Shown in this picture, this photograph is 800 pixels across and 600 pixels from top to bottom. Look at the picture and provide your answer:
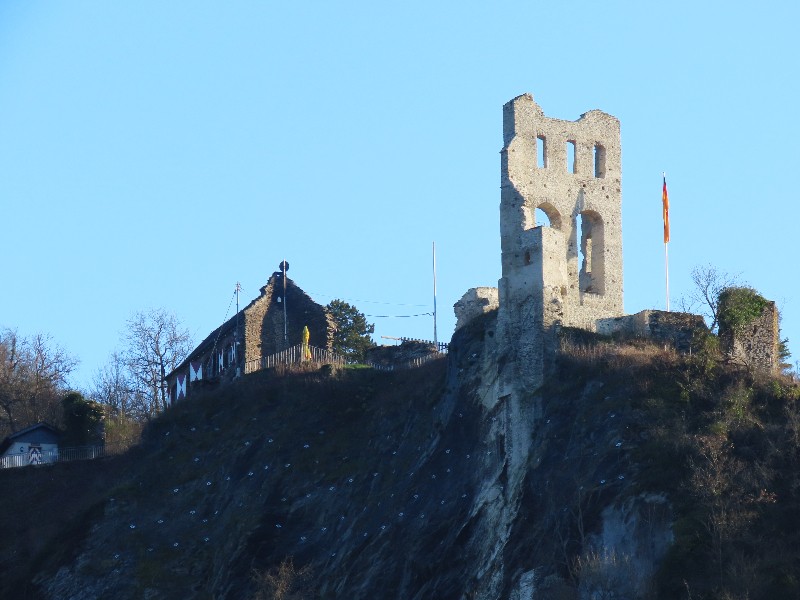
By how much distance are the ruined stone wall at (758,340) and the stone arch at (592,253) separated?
17.8 ft

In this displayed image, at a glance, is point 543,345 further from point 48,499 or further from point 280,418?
point 48,499

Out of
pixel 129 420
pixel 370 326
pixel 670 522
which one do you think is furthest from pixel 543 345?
pixel 129 420

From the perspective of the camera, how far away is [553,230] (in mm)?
54875

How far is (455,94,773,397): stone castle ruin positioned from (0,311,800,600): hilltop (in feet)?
3.07

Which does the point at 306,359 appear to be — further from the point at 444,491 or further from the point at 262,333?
the point at 444,491

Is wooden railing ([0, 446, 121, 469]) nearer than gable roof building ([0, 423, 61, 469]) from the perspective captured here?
Yes

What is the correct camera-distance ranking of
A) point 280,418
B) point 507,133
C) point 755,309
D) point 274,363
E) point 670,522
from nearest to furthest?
point 670,522
point 755,309
point 507,133
point 280,418
point 274,363

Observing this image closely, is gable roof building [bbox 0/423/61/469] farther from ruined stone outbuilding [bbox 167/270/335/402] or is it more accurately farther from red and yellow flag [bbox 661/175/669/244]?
red and yellow flag [bbox 661/175/669/244]

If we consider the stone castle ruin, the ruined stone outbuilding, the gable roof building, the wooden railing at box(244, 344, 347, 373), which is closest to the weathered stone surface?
the stone castle ruin

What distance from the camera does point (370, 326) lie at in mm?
73688

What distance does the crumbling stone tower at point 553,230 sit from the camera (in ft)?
177

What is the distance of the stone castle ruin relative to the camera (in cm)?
5403

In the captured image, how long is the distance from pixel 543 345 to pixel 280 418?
515 inches

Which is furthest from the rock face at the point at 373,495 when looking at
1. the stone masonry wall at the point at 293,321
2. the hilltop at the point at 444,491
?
the stone masonry wall at the point at 293,321
